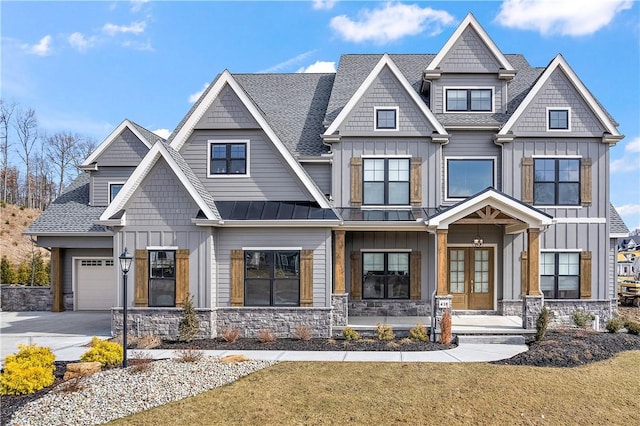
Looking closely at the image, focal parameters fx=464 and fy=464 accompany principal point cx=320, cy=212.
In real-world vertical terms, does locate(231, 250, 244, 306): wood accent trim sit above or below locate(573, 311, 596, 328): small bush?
above

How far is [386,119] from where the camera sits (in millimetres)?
16094

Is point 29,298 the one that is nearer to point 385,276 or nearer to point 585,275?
point 385,276

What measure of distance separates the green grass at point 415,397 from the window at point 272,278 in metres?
3.95

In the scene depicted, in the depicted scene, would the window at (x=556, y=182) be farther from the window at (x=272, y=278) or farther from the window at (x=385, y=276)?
the window at (x=272, y=278)

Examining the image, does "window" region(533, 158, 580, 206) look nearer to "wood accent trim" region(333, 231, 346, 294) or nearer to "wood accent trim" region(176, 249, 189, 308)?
"wood accent trim" region(333, 231, 346, 294)

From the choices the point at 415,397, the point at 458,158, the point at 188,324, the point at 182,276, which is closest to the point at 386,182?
the point at 458,158

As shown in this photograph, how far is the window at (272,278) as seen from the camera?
46.4 ft

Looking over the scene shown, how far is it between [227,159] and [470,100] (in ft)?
29.7

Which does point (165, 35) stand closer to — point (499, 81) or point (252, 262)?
point (252, 262)

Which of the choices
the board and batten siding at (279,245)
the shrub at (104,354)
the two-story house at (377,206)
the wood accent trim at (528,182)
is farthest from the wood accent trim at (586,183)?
the shrub at (104,354)

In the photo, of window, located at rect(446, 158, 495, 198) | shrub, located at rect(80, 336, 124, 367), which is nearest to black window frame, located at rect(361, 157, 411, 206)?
window, located at rect(446, 158, 495, 198)

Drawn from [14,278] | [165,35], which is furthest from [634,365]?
[14,278]

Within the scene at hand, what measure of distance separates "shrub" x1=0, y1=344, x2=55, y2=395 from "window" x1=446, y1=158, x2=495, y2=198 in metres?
13.0

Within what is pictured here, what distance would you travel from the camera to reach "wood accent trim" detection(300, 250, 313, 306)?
45.9 ft
